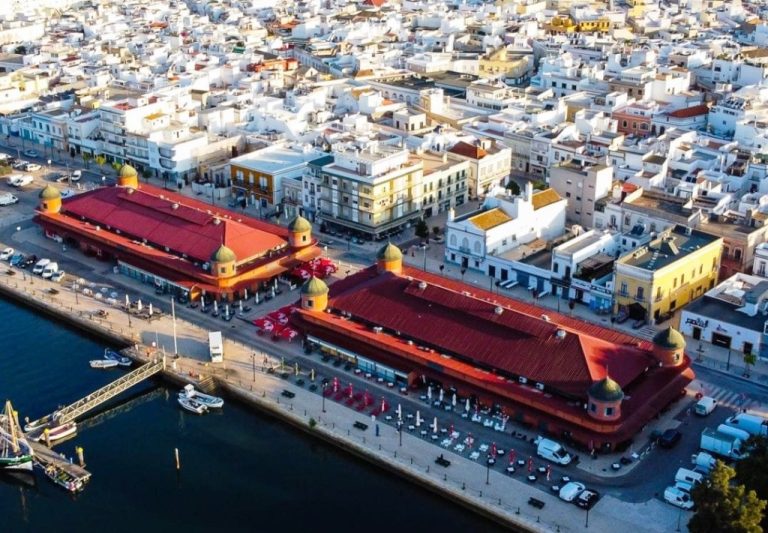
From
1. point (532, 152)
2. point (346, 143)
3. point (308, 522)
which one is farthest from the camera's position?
point (532, 152)

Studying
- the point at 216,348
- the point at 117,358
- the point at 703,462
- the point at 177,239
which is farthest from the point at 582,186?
the point at 117,358

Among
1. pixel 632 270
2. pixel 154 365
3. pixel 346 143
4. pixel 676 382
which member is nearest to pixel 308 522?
pixel 154 365

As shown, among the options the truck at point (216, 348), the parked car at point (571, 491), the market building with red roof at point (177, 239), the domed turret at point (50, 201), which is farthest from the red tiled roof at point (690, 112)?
the parked car at point (571, 491)

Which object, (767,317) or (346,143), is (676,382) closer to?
(767,317)

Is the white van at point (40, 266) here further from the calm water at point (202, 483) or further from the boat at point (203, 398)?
the boat at point (203, 398)

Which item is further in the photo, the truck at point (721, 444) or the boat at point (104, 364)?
the boat at point (104, 364)
